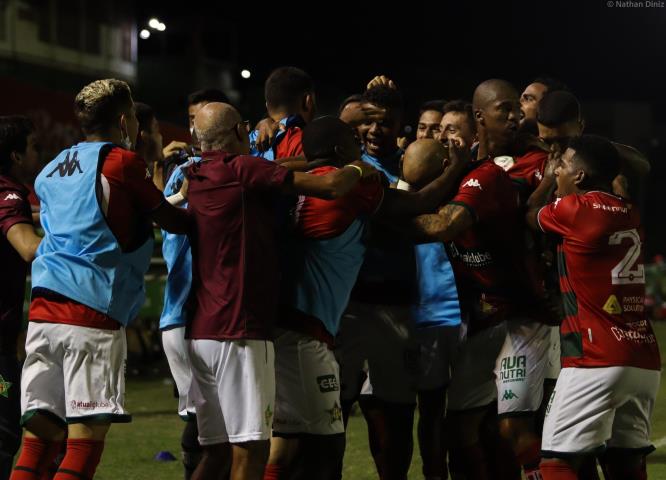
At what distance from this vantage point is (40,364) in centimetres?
533

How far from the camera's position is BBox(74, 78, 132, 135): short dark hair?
5352 millimetres

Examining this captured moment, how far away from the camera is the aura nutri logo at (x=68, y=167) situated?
529 cm

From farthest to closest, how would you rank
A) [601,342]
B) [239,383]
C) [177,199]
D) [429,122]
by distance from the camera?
[429,122], [177,199], [601,342], [239,383]

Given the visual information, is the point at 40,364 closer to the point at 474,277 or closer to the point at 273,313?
the point at 273,313

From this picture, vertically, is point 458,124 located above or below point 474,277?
above

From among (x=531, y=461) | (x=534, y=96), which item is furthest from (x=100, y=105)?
(x=534, y=96)

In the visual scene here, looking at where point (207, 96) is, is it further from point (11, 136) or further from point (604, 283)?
point (604, 283)

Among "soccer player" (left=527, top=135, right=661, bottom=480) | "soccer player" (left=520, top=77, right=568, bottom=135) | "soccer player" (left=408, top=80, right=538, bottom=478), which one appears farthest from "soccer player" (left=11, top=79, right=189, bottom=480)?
"soccer player" (left=520, top=77, right=568, bottom=135)

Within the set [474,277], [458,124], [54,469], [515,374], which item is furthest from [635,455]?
[54,469]

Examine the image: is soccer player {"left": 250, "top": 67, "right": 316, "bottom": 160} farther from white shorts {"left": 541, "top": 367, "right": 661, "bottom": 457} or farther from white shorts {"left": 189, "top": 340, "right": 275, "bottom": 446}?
white shorts {"left": 541, "top": 367, "right": 661, "bottom": 457}

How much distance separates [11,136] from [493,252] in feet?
9.48

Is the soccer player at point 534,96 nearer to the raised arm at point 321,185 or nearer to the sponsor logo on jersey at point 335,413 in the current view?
the raised arm at point 321,185

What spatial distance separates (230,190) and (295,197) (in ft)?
1.64

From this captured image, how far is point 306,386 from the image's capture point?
534 cm
